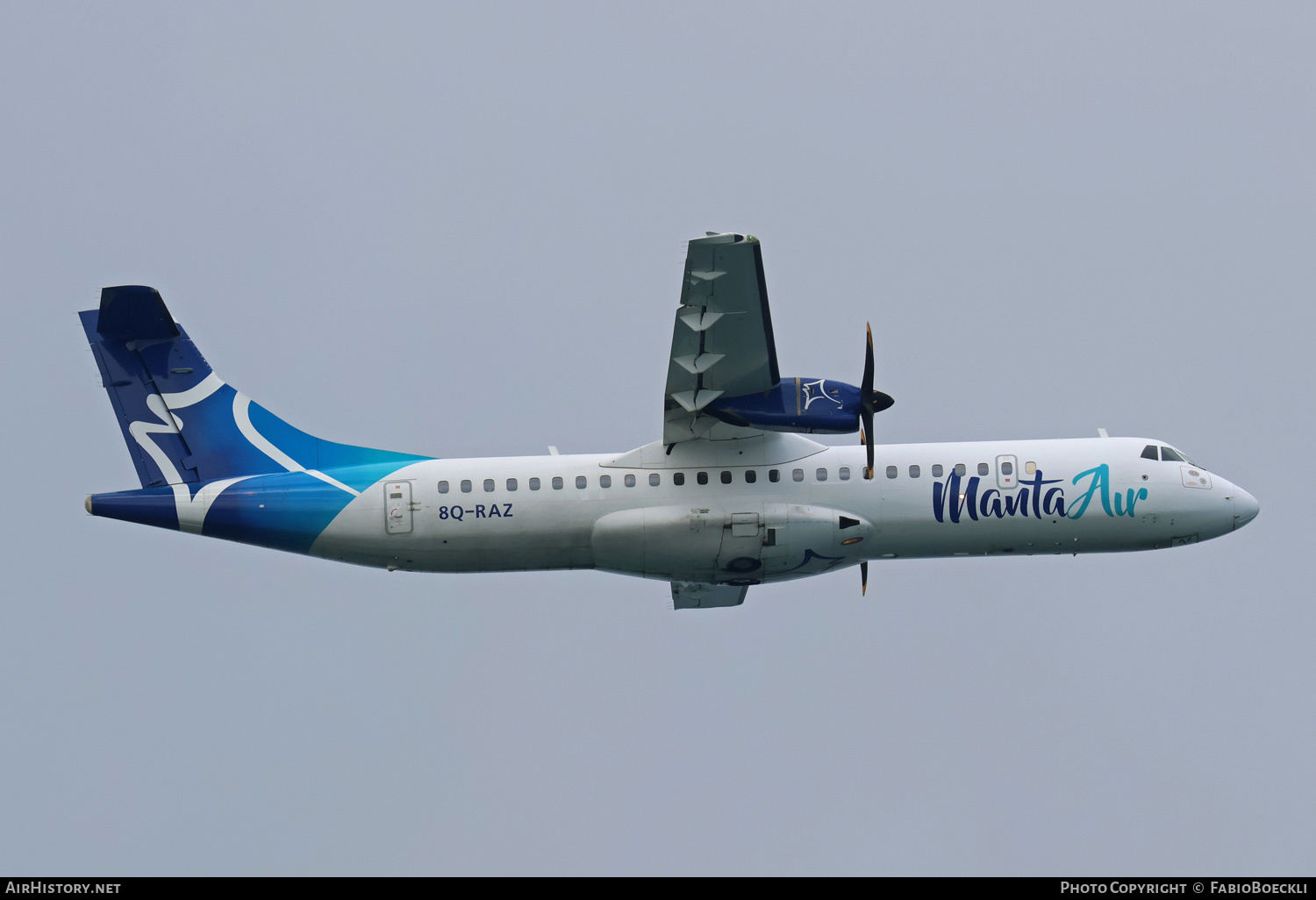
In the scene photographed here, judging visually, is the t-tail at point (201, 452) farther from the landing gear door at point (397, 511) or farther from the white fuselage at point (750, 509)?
the white fuselage at point (750, 509)

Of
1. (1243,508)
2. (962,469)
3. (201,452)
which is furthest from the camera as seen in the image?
(1243,508)

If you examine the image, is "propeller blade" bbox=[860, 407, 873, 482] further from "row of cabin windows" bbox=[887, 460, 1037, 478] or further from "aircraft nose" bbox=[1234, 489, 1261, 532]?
"aircraft nose" bbox=[1234, 489, 1261, 532]

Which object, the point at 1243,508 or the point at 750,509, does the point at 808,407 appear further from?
the point at 1243,508

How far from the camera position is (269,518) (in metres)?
31.5

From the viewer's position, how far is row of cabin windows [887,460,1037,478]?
106ft

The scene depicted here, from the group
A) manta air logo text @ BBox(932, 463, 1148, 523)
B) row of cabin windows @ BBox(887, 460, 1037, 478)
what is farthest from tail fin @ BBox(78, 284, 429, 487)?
manta air logo text @ BBox(932, 463, 1148, 523)

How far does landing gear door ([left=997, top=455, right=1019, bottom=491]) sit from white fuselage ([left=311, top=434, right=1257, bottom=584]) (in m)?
0.04

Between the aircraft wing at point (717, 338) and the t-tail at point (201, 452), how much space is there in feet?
19.7

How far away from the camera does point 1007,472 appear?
32719 millimetres

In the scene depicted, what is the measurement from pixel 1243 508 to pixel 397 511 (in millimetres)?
18507

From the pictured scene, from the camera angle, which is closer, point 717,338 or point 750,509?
point 717,338

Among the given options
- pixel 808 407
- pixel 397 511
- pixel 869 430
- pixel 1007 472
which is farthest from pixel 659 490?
pixel 1007 472
